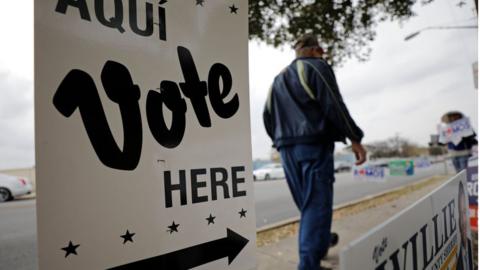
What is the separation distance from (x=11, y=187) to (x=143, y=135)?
5275 mm

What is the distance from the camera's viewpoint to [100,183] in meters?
0.76

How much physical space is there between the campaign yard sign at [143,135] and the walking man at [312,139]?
3.26ft

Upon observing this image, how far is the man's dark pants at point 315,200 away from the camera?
6.41 feet

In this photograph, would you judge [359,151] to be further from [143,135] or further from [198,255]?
[143,135]

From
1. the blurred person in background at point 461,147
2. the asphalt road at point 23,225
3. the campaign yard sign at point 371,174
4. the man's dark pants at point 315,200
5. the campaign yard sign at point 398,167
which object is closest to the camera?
the man's dark pants at point 315,200

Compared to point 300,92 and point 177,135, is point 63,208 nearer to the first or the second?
point 177,135

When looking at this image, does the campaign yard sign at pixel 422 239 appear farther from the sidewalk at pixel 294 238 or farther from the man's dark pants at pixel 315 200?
the sidewalk at pixel 294 238

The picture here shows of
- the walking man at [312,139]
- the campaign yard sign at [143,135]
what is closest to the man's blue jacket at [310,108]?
the walking man at [312,139]

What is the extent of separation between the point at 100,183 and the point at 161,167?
0.16m

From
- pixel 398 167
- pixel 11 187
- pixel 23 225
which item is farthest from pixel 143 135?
pixel 398 167

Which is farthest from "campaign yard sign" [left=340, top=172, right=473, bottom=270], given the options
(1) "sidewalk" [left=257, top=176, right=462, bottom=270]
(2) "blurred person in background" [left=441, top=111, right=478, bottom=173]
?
(2) "blurred person in background" [left=441, top=111, right=478, bottom=173]

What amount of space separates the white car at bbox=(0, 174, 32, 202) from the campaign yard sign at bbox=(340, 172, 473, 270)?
506 cm

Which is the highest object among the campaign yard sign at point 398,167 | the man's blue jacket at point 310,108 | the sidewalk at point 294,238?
the man's blue jacket at point 310,108

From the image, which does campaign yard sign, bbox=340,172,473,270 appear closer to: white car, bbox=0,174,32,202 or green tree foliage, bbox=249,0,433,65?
green tree foliage, bbox=249,0,433,65
